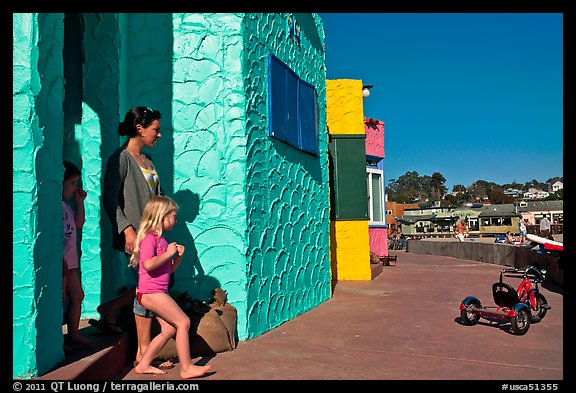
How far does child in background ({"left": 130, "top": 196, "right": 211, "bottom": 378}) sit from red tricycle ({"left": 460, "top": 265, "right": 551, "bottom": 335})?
3.69 metres

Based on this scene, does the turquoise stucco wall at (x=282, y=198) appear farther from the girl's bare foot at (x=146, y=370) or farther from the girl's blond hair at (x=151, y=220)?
the girl's blond hair at (x=151, y=220)

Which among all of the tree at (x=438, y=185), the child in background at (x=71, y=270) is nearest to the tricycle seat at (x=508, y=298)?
the child in background at (x=71, y=270)

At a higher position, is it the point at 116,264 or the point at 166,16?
the point at 166,16

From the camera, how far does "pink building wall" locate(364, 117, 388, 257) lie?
15484 mm

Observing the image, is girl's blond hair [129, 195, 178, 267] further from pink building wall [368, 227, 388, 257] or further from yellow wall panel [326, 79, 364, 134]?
pink building wall [368, 227, 388, 257]

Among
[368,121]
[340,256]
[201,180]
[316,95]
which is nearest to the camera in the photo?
[201,180]

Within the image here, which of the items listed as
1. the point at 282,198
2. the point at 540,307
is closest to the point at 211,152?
the point at 282,198

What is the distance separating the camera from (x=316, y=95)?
25.6 feet

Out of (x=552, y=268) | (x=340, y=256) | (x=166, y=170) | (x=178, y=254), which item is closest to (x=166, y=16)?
(x=166, y=170)

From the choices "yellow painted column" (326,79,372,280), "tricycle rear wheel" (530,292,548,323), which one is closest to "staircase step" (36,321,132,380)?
"tricycle rear wheel" (530,292,548,323)

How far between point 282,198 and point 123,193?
262 cm
